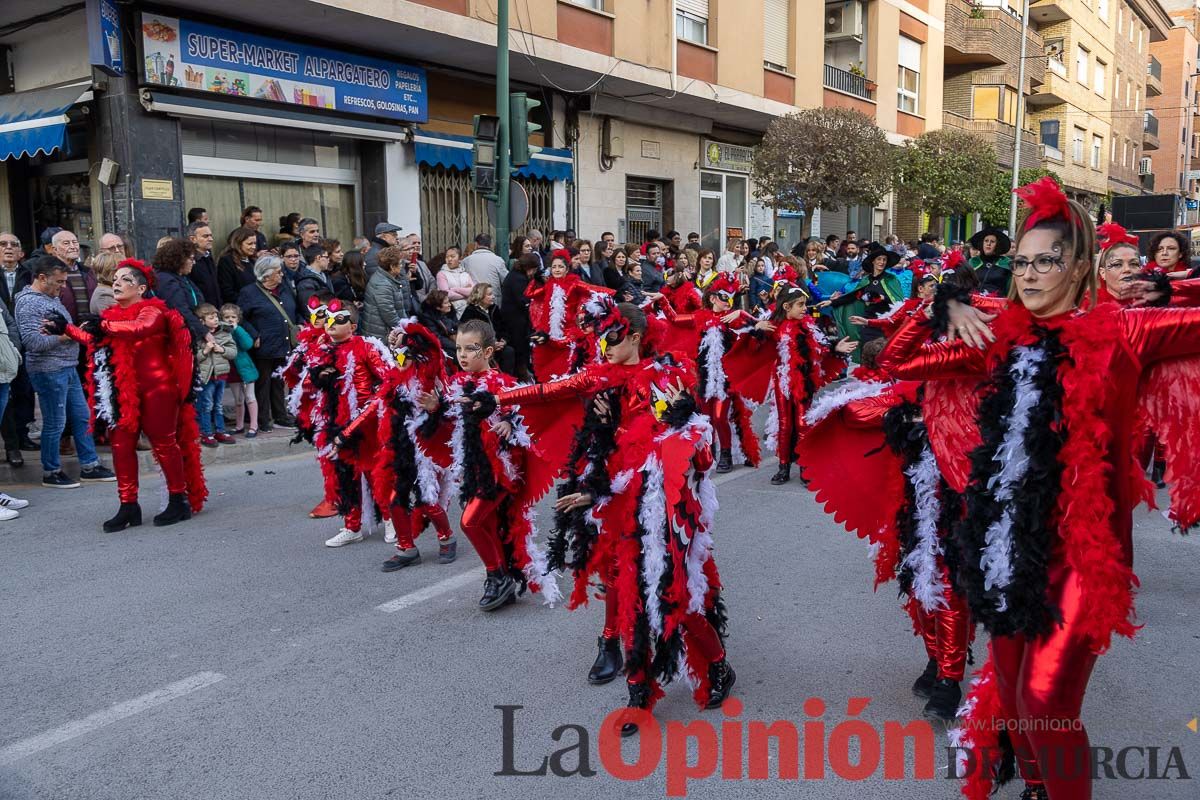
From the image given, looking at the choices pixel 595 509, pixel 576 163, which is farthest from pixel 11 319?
pixel 576 163

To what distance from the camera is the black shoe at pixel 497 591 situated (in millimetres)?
5195

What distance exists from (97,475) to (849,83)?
73.9ft

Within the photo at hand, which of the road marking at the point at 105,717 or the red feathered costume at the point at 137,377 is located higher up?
the red feathered costume at the point at 137,377

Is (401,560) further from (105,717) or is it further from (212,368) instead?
(212,368)

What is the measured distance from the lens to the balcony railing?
2511 cm

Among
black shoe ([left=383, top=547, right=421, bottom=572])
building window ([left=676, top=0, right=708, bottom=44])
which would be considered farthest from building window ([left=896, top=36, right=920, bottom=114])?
black shoe ([left=383, top=547, right=421, bottom=572])

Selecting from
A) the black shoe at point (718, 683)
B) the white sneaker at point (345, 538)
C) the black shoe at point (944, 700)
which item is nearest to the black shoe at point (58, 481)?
the white sneaker at point (345, 538)

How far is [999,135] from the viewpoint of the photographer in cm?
3466

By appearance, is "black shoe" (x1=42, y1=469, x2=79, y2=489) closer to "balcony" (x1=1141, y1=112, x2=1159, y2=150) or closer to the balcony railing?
the balcony railing

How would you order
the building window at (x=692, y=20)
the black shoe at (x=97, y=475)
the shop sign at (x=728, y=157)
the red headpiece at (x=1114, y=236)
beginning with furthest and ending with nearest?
the shop sign at (x=728, y=157) → the building window at (x=692, y=20) → the black shoe at (x=97, y=475) → the red headpiece at (x=1114, y=236)

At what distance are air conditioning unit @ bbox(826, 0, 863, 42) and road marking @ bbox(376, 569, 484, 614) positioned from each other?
965 inches

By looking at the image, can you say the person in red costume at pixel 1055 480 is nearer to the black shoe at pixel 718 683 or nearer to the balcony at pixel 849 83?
the black shoe at pixel 718 683

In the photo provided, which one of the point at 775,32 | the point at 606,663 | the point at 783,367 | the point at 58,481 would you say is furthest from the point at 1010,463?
the point at 775,32

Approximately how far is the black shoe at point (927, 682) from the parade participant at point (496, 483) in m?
1.89
